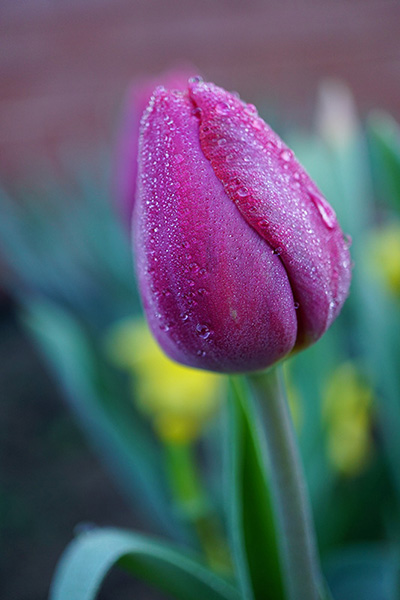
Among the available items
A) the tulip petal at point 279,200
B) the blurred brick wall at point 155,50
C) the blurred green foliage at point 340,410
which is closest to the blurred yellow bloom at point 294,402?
the blurred green foliage at point 340,410

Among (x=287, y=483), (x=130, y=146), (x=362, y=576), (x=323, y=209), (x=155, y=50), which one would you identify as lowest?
(x=362, y=576)

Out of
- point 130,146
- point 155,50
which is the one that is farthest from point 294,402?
point 155,50

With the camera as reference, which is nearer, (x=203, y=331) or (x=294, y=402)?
(x=203, y=331)

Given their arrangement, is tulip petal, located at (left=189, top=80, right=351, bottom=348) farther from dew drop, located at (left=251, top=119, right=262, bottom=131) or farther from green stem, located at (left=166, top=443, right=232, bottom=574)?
green stem, located at (left=166, top=443, right=232, bottom=574)

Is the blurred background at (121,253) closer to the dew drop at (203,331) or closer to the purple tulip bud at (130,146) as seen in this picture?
the purple tulip bud at (130,146)

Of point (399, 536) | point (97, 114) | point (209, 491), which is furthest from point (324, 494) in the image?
point (97, 114)

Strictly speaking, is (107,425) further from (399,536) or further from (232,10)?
(232,10)

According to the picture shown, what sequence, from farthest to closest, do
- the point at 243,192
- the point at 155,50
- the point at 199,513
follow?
the point at 155,50 < the point at 199,513 < the point at 243,192

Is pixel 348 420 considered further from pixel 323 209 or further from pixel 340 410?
pixel 323 209
